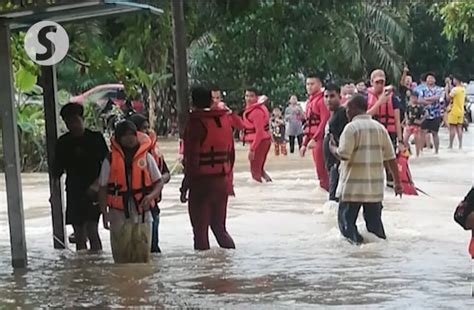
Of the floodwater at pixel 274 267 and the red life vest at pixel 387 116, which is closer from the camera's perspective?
the floodwater at pixel 274 267

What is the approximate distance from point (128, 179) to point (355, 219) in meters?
2.54

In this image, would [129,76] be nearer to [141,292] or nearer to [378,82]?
→ [378,82]

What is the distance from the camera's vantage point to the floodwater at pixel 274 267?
8352 mm

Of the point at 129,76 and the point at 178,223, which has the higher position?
the point at 129,76

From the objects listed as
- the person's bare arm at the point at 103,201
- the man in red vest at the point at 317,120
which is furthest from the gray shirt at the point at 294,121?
the person's bare arm at the point at 103,201

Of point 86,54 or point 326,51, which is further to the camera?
point 326,51

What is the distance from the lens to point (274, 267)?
33.1 feet

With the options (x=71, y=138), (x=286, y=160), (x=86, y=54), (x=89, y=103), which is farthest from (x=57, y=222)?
(x=89, y=103)

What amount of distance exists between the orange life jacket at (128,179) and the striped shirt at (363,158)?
6.71 ft

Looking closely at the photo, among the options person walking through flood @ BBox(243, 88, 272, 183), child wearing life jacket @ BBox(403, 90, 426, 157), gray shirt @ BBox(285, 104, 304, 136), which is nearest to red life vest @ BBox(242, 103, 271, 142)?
person walking through flood @ BBox(243, 88, 272, 183)

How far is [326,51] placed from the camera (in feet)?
112

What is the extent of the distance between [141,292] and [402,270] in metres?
2.42

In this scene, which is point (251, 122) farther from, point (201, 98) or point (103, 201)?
point (103, 201)

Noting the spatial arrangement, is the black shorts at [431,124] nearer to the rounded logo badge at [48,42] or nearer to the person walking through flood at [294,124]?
the person walking through flood at [294,124]
